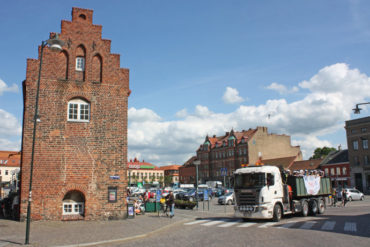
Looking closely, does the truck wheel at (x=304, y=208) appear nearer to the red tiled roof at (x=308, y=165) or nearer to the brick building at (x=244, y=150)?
the red tiled roof at (x=308, y=165)

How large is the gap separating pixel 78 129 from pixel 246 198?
9.87 metres

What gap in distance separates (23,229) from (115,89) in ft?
29.1

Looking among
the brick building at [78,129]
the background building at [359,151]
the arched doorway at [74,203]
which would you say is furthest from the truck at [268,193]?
the background building at [359,151]

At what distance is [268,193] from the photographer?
58.6ft

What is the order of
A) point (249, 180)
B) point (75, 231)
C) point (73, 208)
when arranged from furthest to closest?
point (73, 208) < point (249, 180) < point (75, 231)

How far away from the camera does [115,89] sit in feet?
67.1

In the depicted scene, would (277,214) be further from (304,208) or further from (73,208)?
(73,208)

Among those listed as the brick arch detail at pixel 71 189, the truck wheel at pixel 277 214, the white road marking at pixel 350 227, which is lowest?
the white road marking at pixel 350 227

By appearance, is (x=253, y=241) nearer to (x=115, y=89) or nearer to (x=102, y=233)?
(x=102, y=233)

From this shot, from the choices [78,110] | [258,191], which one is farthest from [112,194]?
[258,191]

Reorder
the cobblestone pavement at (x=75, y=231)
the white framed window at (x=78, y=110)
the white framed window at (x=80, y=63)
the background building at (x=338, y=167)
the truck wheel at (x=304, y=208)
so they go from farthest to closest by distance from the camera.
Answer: the background building at (x=338, y=167) → the truck wheel at (x=304, y=208) → the white framed window at (x=80, y=63) → the white framed window at (x=78, y=110) → the cobblestone pavement at (x=75, y=231)

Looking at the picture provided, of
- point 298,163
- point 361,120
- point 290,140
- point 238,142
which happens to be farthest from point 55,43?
point 290,140

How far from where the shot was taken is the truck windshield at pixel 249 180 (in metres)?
18.2

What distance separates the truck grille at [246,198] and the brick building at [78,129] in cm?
638
